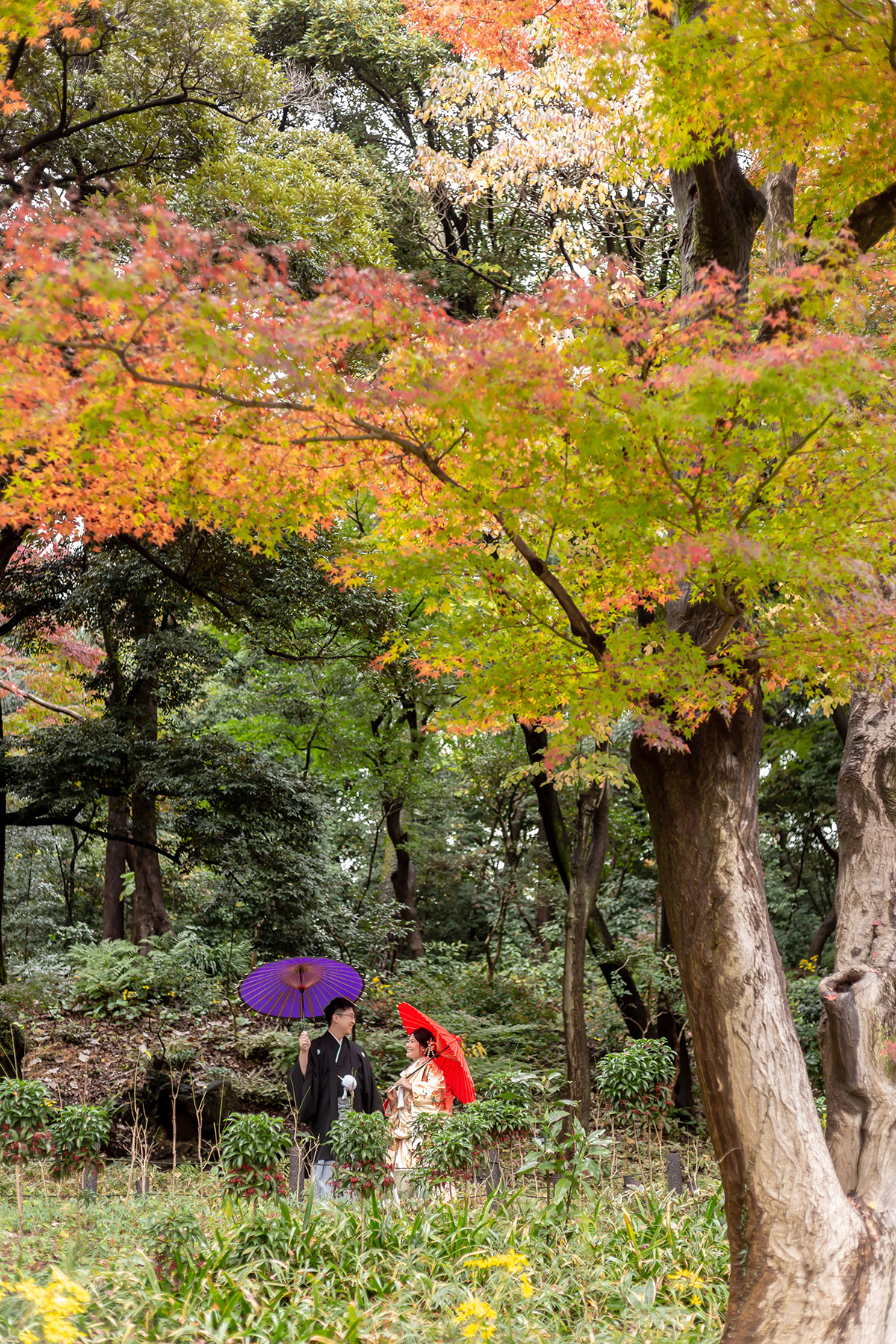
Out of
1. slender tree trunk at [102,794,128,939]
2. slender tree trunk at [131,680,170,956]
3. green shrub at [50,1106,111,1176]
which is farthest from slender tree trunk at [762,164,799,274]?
slender tree trunk at [102,794,128,939]

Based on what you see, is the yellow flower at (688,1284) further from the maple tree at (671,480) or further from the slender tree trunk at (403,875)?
the slender tree trunk at (403,875)

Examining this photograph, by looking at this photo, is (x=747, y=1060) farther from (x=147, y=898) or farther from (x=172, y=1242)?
(x=147, y=898)

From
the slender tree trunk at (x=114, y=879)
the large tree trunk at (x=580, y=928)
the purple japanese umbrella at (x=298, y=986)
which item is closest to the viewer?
the purple japanese umbrella at (x=298, y=986)

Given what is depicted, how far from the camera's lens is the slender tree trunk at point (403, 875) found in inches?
559

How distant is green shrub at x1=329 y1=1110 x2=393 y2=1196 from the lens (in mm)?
5020

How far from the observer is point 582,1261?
15.1 ft

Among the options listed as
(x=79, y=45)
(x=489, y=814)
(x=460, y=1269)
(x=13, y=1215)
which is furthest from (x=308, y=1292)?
(x=489, y=814)

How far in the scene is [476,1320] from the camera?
3662 mm

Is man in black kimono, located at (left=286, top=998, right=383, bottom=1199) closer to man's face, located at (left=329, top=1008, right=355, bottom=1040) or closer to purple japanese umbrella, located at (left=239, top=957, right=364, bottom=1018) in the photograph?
man's face, located at (left=329, top=1008, right=355, bottom=1040)

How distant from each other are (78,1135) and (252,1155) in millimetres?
1496

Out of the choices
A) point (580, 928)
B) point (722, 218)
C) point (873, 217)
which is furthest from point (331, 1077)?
point (873, 217)

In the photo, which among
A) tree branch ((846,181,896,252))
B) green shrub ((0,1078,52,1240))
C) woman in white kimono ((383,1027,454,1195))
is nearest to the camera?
tree branch ((846,181,896,252))

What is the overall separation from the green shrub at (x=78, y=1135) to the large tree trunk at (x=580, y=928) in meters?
4.33

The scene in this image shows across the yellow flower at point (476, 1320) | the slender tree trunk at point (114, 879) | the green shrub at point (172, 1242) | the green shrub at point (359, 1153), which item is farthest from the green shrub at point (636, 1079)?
the slender tree trunk at point (114, 879)
